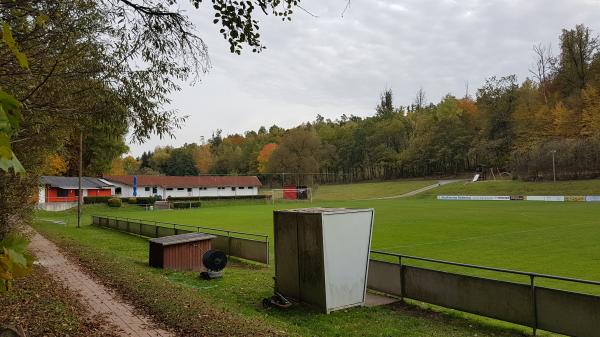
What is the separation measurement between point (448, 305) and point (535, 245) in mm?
12729

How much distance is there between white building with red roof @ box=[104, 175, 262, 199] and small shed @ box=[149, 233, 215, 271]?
206 feet

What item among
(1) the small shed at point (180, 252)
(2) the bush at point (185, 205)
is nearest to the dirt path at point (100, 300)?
(1) the small shed at point (180, 252)

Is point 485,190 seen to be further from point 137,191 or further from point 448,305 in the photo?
point 448,305

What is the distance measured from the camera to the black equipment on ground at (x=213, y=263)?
13.1 m

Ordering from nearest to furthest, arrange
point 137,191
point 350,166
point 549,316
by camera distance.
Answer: point 549,316 < point 137,191 < point 350,166

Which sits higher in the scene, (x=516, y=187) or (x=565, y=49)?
(x=565, y=49)

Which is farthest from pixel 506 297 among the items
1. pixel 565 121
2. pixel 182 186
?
pixel 565 121

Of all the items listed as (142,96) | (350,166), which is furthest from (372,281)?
(350,166)

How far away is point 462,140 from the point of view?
107000 millimetres

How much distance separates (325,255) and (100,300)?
188 inches

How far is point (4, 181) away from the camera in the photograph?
989 cm

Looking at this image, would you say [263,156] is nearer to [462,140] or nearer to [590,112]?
[462,140]

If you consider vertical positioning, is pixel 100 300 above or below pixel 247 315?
above

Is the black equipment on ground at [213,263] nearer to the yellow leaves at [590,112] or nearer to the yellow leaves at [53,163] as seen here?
the yellow leaves at [53,163]
